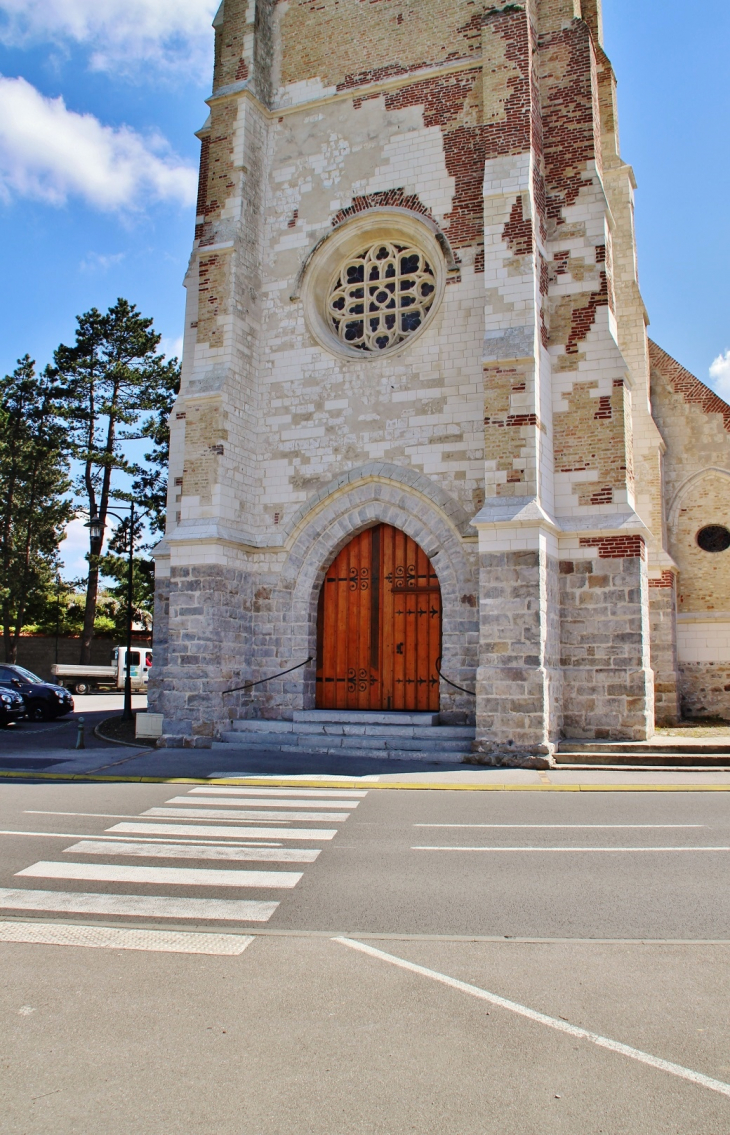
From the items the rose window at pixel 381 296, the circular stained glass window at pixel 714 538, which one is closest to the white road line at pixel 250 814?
the rose window at pixel 381 296

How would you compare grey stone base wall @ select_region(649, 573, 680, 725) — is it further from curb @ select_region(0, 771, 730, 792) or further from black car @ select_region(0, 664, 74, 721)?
black car @ select_region(0, 664, 74, 721)

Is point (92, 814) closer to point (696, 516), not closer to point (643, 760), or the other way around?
point (643, 760)

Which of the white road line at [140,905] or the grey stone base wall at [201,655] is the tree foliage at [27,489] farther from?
the white road line at [140,905]

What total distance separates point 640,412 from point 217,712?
419 inches

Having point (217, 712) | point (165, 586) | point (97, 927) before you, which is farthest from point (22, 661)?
point (97, 927)

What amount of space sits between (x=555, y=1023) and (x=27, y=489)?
36.6 metres

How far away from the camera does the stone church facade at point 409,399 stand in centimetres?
1216

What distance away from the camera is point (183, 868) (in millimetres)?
5762

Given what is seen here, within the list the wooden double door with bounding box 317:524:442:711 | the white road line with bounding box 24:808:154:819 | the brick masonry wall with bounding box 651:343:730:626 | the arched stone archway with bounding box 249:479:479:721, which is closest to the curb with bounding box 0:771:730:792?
the white road line with bounding box 24:808:154:819

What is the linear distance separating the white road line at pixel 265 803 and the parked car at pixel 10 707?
433 inches

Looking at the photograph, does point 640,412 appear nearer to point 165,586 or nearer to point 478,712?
point 478,712

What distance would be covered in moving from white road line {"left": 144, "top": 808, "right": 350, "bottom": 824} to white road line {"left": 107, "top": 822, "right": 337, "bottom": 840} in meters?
0.41

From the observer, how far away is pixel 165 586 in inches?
612

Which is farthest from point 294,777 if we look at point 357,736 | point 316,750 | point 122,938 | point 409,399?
point 409,399
